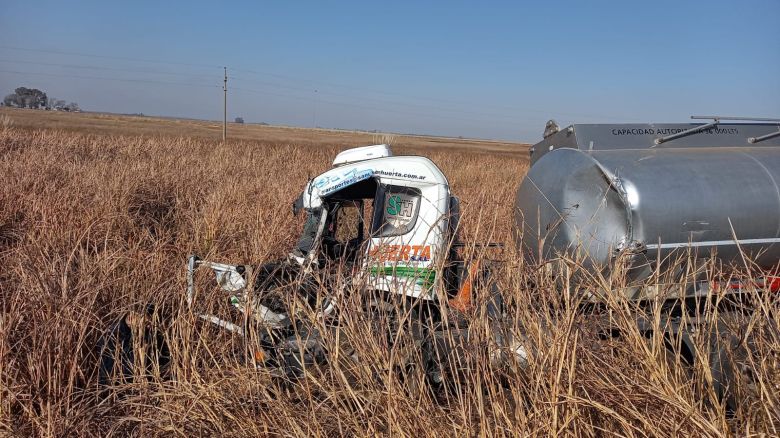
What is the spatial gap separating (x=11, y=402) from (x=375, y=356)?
6.28 ft

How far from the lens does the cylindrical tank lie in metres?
4.06

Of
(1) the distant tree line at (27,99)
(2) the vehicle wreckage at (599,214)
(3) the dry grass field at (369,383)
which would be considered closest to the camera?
(3) the dry grass field at (369,383)

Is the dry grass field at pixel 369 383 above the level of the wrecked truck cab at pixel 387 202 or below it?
below

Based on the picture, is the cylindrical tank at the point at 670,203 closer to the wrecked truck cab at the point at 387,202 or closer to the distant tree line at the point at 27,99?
the wrecked truck cab at the point at 387,202

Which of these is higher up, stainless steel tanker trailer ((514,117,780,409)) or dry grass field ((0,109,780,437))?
stainless steel tanker trailer ((514,117,780,409))

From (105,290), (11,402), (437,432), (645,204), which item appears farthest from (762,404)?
(105,290)

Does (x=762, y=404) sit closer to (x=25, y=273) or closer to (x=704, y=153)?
(x=704, y=153)

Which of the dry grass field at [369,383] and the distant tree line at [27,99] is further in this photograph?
the distant tree line at [27,99]

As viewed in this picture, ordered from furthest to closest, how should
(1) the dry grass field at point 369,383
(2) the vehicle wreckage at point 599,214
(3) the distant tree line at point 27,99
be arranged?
(3) the distant tree line at point 27,99 → (2) the vehicle wreckage at point 599,214 → (1) the dry grass field at point 369,383

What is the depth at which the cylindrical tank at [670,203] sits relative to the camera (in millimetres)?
4062

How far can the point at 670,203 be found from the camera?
13.4 ft

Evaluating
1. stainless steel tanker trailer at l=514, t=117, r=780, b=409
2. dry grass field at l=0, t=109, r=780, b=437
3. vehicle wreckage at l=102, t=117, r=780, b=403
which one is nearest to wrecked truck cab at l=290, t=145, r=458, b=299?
vehicle wreckage at l=102, t=117, r=780, b=403

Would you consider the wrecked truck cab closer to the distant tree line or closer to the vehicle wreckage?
the vehicle wreckage

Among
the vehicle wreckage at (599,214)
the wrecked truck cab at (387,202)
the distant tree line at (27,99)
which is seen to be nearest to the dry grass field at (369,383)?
the vehicle wreckage at (599,214)
